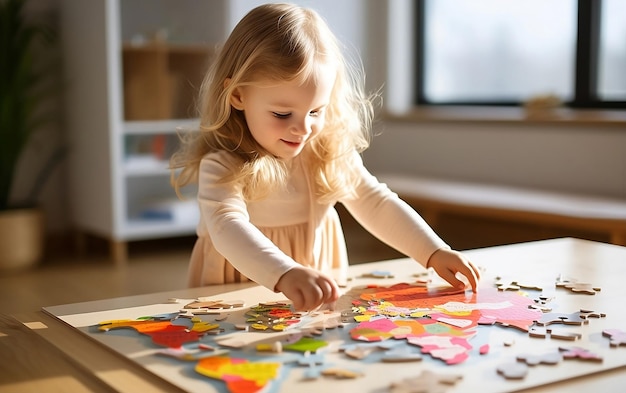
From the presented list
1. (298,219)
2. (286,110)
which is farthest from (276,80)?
(298,219)

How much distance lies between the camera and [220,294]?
1.18 meters

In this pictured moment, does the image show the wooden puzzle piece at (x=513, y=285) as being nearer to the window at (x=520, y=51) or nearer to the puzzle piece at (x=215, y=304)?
the puzzle piece at (x=215, y=304)

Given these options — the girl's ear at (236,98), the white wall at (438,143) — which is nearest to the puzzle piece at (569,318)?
the girl's ear at (236,98)

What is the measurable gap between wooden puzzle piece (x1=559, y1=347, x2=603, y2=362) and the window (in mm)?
3004

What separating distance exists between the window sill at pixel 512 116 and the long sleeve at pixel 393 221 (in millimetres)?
2180

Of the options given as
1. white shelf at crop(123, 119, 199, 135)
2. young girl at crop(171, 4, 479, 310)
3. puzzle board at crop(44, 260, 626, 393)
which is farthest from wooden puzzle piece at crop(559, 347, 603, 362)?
white shelf at crop(123, 119, 199, 135)

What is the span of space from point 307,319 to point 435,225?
8.69 feet

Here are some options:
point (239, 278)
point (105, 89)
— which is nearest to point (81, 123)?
point (105, 89)

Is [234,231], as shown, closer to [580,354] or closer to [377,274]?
[377,274]

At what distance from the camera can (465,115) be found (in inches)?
166

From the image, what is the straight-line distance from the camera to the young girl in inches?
50.9

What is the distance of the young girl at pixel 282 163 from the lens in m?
1.29

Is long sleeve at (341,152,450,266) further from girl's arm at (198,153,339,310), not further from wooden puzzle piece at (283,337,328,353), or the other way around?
wooden puzzle piece at (283,337,328,353)

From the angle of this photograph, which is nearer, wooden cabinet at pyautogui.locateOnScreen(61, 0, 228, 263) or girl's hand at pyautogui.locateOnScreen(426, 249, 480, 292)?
girl's hand at pyautogui.locateOnScreen(426, 249, 480, 292)
